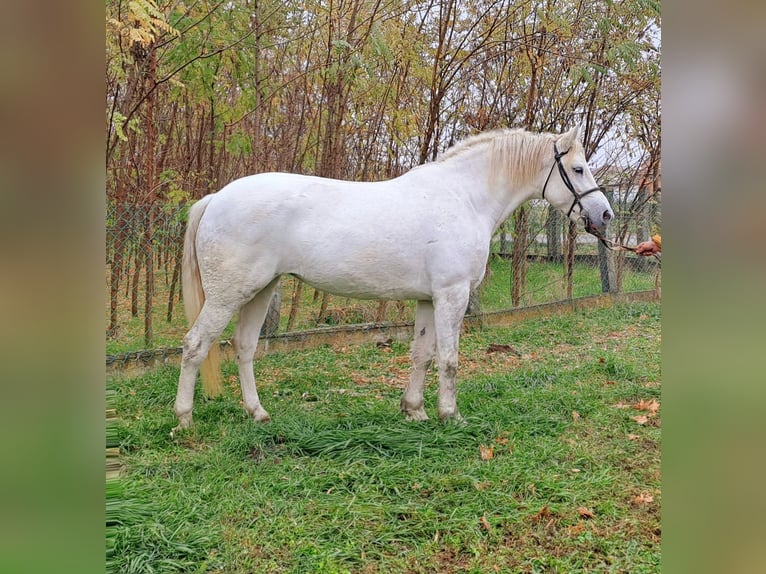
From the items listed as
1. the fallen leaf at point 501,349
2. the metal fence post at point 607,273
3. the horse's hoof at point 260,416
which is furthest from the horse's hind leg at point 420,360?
the metal fence post at point 607,273

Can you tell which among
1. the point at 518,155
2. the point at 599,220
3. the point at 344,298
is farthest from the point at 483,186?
the point at 344,298

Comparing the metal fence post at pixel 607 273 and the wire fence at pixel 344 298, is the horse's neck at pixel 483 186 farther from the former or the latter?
the metal fence post at pixel 607 273

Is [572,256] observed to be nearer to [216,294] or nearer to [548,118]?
[548,118]

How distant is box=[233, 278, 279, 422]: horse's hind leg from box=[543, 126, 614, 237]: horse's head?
1.90 m

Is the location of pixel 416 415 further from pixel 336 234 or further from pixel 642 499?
pixel 642 499

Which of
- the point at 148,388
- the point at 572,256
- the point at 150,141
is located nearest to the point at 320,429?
the point at 148,388

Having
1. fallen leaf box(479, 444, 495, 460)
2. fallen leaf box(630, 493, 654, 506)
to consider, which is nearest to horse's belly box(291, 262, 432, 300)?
fallen leaf box(479, 444, 495, 460)

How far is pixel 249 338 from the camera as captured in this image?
10.9ft

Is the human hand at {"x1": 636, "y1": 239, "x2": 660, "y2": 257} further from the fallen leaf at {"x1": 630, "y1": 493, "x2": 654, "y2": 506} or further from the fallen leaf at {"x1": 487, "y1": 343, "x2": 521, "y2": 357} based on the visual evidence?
the fallen leaf at {"x1": 487, "y1": 343, "x2": 521, "y2": 357}

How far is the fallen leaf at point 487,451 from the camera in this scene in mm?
2711

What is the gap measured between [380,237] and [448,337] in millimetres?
726
